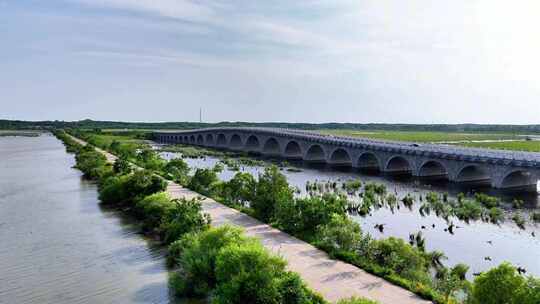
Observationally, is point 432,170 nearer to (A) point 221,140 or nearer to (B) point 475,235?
(B) point 475,235

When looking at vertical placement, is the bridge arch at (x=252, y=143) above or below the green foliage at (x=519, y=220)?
above

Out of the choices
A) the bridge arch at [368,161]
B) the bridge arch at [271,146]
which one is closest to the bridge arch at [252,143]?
the bridge arch at [271,146]

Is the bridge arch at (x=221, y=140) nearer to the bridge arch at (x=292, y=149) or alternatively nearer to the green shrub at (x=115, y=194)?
the bridge arch at (x=292, y=149)

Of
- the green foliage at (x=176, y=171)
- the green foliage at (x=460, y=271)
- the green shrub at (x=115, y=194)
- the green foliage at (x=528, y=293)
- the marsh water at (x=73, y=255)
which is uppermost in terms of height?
the green foliage at (x=528, y=293)

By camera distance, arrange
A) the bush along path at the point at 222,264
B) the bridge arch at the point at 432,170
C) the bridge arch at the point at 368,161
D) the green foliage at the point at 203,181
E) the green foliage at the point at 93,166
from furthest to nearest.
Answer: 1. the bridge arch at the point at 368,161
2. the bridge arch at the point at 432,170
3. the green foliage at the point at 93,166
4. the green foliage at the point at 203,181
5. the bush along path at the point at 222,264

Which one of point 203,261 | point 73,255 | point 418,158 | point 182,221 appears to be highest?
point 418,158

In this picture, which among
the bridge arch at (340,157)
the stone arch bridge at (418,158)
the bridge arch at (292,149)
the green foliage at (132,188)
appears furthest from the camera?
the bridge arch at (292,149)

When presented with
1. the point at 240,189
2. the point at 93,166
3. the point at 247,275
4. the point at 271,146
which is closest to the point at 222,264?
the point at 247,275
